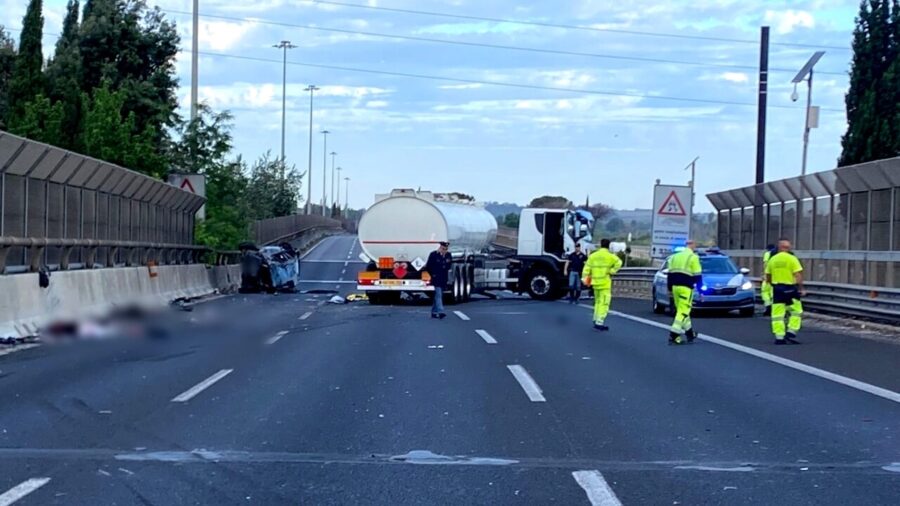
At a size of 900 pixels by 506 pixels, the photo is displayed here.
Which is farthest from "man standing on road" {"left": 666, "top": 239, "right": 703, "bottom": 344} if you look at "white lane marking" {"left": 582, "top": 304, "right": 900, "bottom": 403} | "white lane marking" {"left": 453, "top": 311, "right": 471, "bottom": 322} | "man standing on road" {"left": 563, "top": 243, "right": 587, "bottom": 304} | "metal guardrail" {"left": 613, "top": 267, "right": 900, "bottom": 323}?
"man standing on road" {"left": 563, "top": 243, "right": 587, "bottom": 304}

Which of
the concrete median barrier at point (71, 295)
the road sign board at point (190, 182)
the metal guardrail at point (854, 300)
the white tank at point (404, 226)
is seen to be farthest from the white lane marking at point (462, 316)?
the road sign board at point (190, 182)

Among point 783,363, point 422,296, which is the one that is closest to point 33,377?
point 783,363

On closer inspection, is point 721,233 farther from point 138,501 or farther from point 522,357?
point 138,501

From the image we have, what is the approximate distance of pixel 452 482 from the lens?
872cm

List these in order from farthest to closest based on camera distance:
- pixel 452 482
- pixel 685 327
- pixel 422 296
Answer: pixel 422 296 → pixel 685 327 → pixel 452 482

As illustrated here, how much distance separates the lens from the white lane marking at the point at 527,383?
519 inches

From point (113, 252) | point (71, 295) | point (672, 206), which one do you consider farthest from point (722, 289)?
point (71, 295)

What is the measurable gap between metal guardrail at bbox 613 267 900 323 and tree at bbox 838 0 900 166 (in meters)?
17.2

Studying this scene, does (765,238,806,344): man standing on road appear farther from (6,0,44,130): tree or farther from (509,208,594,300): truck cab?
(6,0,44,130): tree

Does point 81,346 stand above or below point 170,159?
below

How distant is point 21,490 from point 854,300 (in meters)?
21.7

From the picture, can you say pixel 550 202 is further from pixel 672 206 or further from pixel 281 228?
pixel 281 228

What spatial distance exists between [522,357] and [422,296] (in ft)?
69.2

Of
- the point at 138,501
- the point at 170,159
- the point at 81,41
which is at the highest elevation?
the point at 81,41
